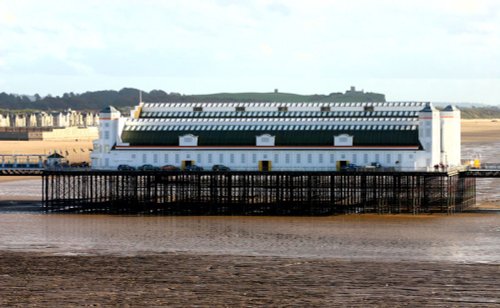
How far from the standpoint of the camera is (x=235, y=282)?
179ft

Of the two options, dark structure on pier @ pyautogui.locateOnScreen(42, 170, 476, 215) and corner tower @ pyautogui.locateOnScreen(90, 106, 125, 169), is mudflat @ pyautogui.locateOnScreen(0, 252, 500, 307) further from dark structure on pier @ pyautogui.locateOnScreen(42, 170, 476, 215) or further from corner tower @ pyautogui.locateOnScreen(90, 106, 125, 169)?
corner tower @ pyautogui.locateOnScreen(90, 106, 125, 169)

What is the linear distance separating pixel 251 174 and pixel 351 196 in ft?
23.8

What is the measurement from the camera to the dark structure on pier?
84.1m

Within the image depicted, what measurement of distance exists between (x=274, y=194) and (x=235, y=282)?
34.5m

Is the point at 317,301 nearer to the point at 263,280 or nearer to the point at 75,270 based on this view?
the point at 263,280

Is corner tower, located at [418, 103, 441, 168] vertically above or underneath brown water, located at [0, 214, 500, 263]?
above

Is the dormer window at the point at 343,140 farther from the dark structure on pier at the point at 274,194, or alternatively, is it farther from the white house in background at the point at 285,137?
the dark structure on pier at the point at 274,194

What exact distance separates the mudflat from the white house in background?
26235 millimetres

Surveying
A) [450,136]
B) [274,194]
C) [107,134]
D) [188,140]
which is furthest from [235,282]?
[450,136]

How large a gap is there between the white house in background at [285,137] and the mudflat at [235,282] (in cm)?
2624

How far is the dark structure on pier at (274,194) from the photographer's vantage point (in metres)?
84.1

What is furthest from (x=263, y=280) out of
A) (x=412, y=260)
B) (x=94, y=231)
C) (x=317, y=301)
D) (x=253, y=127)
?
(x=253, y=127)

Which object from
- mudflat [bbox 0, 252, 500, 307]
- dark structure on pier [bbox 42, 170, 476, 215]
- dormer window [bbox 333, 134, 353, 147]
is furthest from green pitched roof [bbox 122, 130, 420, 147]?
mudflat [bbox 0, 252, 500, 307]

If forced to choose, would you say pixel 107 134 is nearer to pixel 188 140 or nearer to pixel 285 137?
pixel 188 140
